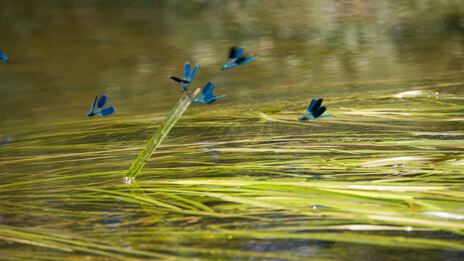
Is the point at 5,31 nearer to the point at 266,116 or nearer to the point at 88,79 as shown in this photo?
the point at 88,79

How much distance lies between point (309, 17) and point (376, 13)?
614 millimetres

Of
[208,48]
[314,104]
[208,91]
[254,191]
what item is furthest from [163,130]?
[208,48]

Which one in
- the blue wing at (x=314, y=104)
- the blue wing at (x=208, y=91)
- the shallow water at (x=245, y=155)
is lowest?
the shallow water at (x=245, y=155)

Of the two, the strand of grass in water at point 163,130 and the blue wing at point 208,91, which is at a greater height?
the blue wing at point 208,91

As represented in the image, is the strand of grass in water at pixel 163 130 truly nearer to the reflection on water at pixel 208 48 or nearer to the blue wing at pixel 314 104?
the blue wing at pixel 314 104

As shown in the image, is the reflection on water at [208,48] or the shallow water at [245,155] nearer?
the shallow water at [245,155]

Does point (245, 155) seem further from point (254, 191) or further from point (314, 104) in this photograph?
point (254, 191)

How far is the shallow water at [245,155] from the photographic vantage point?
2.90ft

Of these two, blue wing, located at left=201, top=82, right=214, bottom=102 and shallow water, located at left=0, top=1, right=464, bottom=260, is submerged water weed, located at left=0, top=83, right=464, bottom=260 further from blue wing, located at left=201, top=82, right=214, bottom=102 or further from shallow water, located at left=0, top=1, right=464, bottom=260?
blue wing, located at left=201, top=82, right=214, bottom=102

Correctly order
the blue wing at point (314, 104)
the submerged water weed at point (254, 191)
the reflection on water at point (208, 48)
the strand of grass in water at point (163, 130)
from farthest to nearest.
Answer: the reflection on water at point (208, 48), the blue wing at point (314, 104), the strand of grass in water at point (163, 130), the submerged water weed at point (254, 191)

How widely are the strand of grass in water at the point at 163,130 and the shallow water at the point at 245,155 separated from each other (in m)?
0.04

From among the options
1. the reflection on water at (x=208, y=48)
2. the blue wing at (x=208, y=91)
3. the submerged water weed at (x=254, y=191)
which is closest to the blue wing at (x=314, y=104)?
the submerged water weed at (x=254, y=191)

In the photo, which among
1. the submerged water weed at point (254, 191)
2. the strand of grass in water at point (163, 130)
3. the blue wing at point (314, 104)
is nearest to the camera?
the submerged water weed at point (254, 191)

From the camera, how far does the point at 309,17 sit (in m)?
4.71
